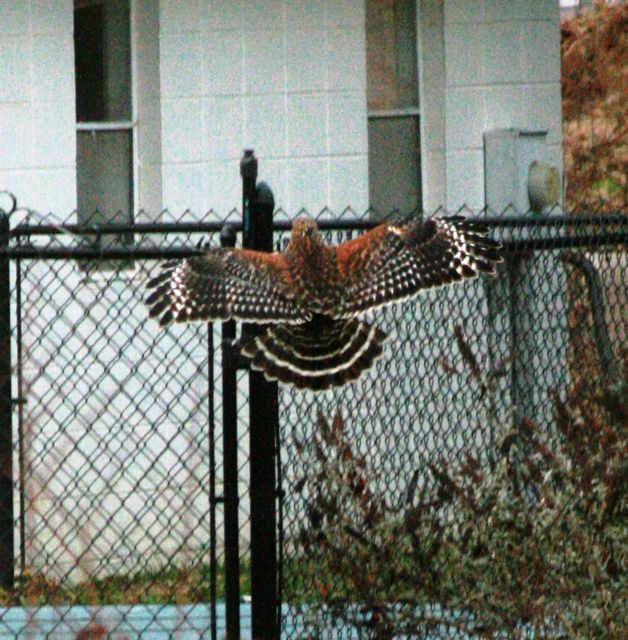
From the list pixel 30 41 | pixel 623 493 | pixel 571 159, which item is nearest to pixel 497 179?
pixel 30 41

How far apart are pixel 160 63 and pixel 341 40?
83 cm

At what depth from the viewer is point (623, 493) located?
4.99m

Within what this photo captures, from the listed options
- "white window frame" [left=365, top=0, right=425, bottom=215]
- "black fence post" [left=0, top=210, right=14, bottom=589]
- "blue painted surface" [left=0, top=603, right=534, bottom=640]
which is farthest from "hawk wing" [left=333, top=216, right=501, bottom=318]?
"white window frame" [left=365, top=0, right=425, bottom=215]

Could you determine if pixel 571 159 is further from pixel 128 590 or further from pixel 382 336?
pixel 382 336

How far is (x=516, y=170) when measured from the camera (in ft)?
24.1

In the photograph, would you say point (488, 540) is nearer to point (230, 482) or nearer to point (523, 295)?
point (230, 482)

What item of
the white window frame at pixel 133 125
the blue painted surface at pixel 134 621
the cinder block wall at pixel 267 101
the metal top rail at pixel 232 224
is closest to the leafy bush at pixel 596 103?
the cinder block wall at pixel 267 101

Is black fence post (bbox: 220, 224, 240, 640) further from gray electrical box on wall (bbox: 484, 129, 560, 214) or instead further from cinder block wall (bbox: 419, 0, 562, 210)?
cinder block wall (bbox: 419, 0, 562, 210)

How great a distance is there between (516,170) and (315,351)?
2784mm

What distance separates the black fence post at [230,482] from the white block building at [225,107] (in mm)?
2267

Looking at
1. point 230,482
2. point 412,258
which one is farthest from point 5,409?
point 412,258

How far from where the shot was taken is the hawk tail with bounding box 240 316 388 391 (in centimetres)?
472

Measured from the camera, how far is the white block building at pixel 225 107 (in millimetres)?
7141

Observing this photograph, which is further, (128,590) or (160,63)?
(160,63)
